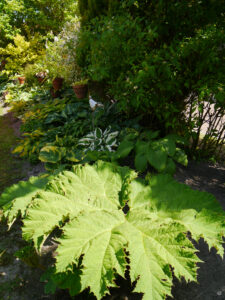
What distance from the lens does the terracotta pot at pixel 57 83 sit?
5.29 m

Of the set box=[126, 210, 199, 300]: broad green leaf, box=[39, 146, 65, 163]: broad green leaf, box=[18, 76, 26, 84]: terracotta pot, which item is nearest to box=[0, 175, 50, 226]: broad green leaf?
box=[39, 146, 65, 163]: broad green leaf

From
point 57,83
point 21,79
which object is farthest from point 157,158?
point 21,79

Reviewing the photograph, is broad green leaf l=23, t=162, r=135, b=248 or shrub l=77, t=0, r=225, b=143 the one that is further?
shrub l=77, t=0, r=225, b=143

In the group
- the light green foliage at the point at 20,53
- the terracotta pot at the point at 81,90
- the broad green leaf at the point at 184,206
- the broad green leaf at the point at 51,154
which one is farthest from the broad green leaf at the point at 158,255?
the light green foliage at the point at 20,53

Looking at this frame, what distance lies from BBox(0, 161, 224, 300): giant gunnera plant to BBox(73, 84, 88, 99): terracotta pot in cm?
292

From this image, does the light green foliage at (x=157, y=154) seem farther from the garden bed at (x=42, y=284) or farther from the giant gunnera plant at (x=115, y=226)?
the garden bed at (x=42, y=284)

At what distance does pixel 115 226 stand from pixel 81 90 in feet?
11.7

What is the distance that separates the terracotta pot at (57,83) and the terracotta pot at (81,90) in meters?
1.06

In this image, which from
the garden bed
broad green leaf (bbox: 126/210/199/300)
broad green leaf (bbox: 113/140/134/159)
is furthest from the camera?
broad green leaf (bbox: 113/140/134/159)

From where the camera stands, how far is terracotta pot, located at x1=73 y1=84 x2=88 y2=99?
4.42 metres

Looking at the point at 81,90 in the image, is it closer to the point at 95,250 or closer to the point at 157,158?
the point at 157,158

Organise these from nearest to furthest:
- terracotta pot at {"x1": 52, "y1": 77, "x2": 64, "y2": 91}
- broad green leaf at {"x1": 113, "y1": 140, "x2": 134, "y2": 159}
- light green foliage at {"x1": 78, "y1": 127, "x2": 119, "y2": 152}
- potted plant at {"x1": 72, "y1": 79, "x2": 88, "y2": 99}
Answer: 1. broad green leaf at {"x1": 113, "y1": 140, "x2": 134, "y2": 159}
2. light green foliage at {"x1": 78, "y1": 127, "x2": 119, "y2": 152}
3. potted plant at {"x1": 72, "y1": 79, "x2": 88, "y2": 99}
4. terracotta pot at {"x1": 52, "y1": 77, "x2": 64, "y2": 91}

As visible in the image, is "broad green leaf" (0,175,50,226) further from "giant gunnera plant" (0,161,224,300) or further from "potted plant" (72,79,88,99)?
"potted plant" (72,79,88,99)

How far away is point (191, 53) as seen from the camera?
250 cm
